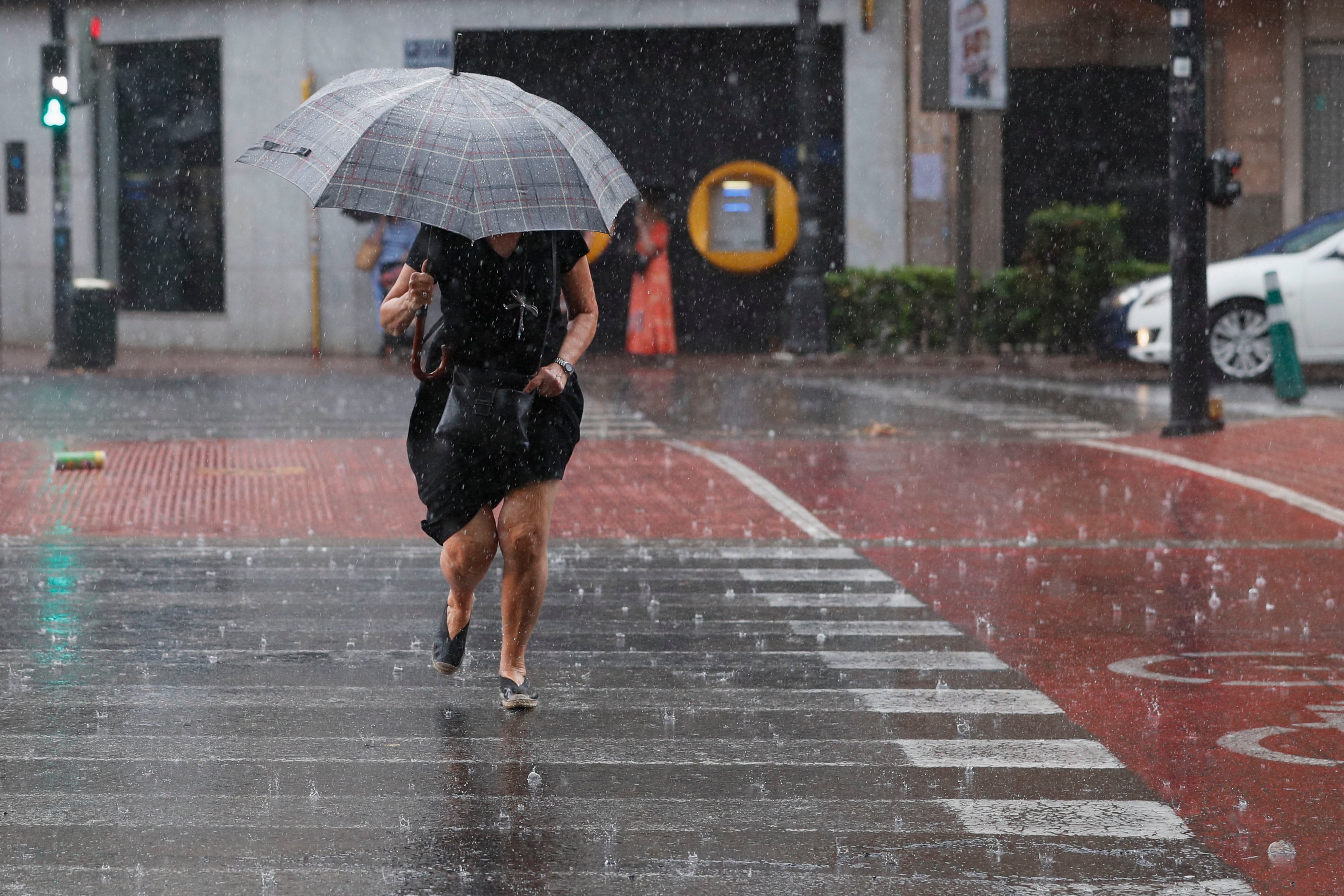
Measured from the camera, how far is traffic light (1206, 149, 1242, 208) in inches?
543

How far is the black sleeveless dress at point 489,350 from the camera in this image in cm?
564

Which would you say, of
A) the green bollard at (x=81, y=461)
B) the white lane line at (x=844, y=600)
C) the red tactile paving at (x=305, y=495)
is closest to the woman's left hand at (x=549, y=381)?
the white lane line at (x=844, y=600)

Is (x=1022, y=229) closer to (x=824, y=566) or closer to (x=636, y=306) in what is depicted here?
(x=636, y=306)

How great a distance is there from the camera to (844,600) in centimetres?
789

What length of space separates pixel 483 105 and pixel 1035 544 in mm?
4777

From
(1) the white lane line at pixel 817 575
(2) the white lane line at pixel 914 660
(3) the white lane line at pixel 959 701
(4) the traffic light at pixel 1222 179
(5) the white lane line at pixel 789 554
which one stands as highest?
(4) the traffic light at pixel 1222 179

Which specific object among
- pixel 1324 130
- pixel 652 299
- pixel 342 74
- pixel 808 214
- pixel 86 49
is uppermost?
pixel 342 74

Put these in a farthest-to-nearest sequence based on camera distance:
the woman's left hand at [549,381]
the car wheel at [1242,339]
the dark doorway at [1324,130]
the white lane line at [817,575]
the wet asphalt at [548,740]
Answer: the dark doorway at [1324,130]
the car wheel at [1242,339]
the white lane line at [817,575]
the woman's left hand at [549,381]
the wet asphalt at [548,740]

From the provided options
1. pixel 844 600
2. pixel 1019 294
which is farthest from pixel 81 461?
pixel 1019 294

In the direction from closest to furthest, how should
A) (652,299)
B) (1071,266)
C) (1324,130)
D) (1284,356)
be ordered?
(1284,356), (1071,266), (652,299), (1324,130)

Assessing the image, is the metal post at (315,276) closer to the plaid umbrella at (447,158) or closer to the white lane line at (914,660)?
the white lane line at (914,660)

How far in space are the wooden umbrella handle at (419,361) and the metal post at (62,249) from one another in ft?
55.2

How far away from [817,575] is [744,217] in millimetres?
17478

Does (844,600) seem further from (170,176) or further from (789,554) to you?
(170,176)
